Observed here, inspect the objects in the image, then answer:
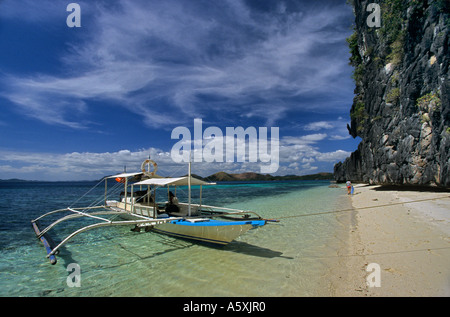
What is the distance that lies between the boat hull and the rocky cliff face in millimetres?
22112

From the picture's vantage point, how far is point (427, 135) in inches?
896

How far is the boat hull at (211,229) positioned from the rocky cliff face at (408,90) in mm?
22112

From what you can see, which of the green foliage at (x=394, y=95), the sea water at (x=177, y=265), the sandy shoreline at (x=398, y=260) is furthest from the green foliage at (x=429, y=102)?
the sea water at (x=177, y=265)

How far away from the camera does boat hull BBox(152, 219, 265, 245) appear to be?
8977 mm

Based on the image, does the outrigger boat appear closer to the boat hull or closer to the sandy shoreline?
the boat hull

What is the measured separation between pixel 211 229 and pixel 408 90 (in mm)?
28645

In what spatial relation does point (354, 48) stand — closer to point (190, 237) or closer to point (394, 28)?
point (394, 28)

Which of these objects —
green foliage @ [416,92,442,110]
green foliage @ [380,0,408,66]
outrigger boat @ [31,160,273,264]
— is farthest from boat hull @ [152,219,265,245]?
green foliage @ [380,0,408,66]

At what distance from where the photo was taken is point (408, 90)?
24891mm

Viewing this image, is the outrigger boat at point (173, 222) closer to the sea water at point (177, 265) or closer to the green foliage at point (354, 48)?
the sea water at point (177, 265)

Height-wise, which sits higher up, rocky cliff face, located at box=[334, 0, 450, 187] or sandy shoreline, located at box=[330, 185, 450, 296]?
rocky cliff face, located at box=[334, 0, 450, 187]

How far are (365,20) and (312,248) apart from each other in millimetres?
43783

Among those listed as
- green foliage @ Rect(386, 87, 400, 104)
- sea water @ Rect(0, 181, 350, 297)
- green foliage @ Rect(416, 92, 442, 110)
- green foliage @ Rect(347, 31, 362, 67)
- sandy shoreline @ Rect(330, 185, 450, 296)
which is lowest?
sea water @ Rect(0, 181, 350, 297)

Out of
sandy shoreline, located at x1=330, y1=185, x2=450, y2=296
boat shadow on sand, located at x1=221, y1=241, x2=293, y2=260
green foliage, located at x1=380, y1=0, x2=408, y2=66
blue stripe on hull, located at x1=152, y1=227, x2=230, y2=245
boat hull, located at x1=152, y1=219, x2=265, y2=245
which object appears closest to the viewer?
sandy shoreline, located at x1=330, y1=185, x2=450, y2=296
